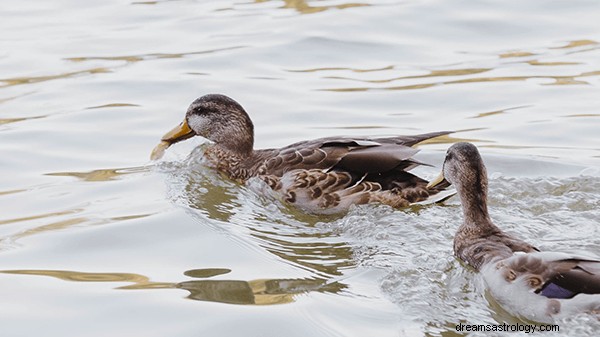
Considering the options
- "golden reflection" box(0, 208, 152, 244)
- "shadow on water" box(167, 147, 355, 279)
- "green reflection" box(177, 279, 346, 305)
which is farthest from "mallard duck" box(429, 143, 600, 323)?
"golden reflection" box(0, 208, 152, 244)

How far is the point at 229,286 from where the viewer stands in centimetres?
704

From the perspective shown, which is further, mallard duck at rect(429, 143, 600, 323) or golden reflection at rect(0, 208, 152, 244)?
golden reflection at rect(0, 208, 152, 244)

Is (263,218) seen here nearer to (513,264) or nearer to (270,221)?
(270,221)

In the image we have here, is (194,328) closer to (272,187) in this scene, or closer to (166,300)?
(166,300)

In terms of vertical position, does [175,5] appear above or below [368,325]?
above

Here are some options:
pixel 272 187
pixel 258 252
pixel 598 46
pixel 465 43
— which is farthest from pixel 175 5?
pixel 258 252

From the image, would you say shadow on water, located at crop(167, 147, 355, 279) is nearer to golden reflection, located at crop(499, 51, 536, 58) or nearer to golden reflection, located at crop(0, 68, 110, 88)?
golden reflection, located at crop(0, 68, 110, 88)

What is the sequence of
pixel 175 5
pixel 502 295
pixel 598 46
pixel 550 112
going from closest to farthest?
pixel 502 295
pixel 550 112
pixel 598 46
pixel 175 5

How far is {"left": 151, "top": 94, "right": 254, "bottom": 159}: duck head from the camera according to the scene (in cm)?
960

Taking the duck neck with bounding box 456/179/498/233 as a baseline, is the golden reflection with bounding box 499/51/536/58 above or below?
above

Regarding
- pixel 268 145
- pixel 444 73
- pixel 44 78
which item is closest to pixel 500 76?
pixel 444 73

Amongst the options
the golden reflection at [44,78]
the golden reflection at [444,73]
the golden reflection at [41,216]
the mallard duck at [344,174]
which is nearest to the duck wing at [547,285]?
the mallard duck at [344,174]

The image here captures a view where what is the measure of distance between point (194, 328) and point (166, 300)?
0.48 m

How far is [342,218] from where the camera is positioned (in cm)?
852
